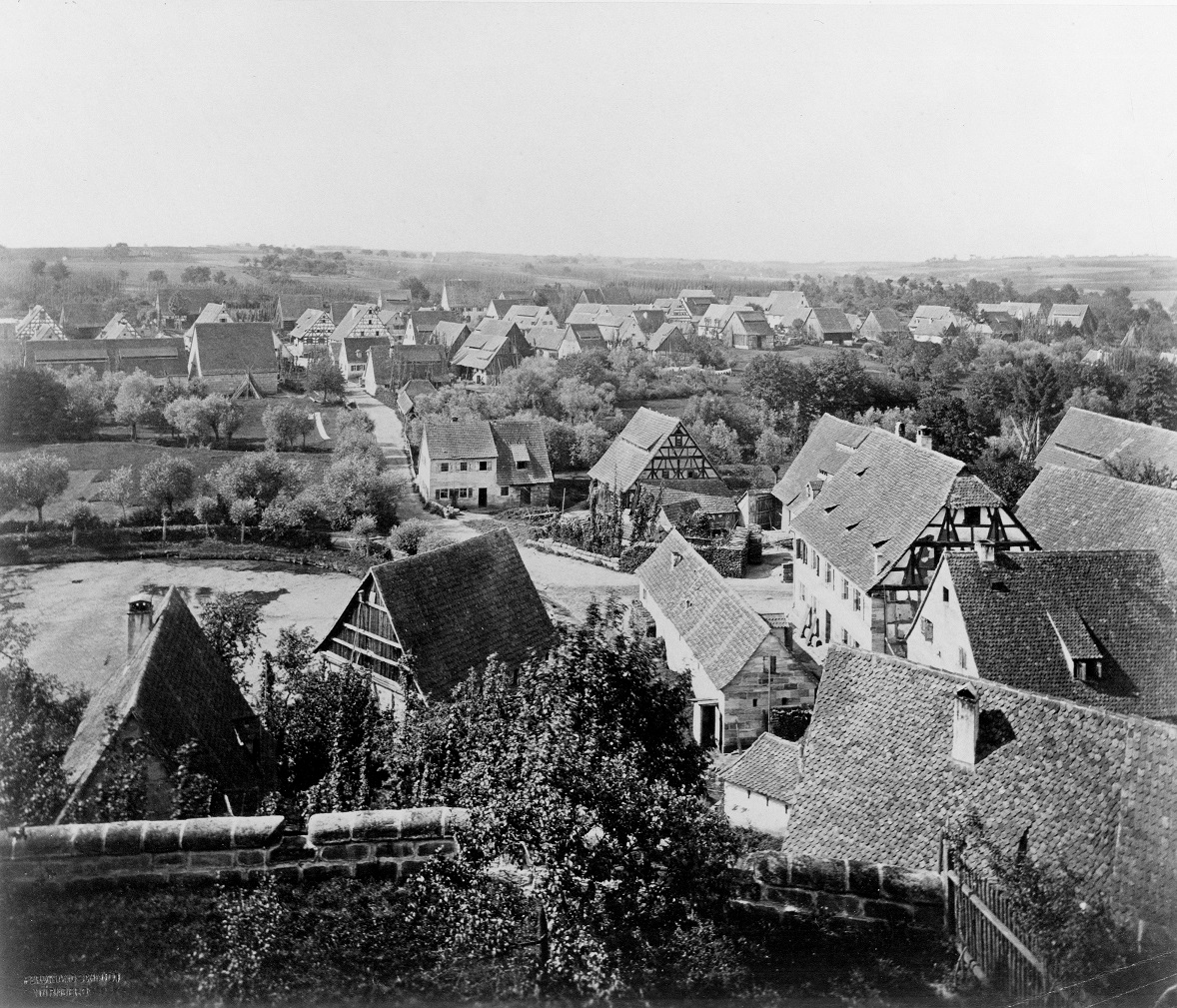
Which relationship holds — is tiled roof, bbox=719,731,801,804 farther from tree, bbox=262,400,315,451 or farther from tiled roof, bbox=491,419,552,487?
tree, bbox=262,400,315,451

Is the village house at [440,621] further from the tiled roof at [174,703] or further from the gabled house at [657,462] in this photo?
the gabled house at [657,462]

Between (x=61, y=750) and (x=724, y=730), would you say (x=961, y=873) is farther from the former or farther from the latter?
(x=724, y=730)

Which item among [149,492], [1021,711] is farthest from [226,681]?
[149,492]

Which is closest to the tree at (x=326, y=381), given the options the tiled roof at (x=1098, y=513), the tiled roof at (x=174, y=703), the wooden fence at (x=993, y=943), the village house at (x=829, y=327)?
the tiled roof at (x=1098, y=513)

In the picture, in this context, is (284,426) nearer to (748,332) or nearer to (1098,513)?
(1098,513)

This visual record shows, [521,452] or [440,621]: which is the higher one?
[440,621]

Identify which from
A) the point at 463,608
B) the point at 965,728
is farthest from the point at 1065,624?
the point at 463,608

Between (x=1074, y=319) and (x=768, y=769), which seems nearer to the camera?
(x=768, y=769)
